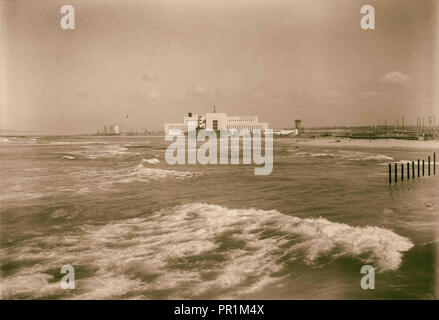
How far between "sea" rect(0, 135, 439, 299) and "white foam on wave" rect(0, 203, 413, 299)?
0.02 metres

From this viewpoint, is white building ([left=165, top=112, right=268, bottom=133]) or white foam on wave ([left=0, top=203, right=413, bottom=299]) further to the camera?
white building ([left=165, top=112, right=268, bottom=133])

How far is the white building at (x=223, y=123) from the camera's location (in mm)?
99062

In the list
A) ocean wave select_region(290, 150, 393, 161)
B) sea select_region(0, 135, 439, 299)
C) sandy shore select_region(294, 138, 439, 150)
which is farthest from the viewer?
sandy shore select_region(294, 138, 439, 150)

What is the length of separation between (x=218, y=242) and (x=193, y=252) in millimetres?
771

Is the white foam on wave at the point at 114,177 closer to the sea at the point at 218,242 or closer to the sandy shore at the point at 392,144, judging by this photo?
Answer: the sea at the point at 218,242

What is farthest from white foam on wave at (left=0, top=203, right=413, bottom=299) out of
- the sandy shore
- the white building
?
the white building

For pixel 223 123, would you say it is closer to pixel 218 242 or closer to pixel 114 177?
pixel 114 177

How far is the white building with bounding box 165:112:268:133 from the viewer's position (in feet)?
325

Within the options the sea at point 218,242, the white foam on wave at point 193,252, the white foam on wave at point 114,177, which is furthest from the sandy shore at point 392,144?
the white foam on wave at point 193,252

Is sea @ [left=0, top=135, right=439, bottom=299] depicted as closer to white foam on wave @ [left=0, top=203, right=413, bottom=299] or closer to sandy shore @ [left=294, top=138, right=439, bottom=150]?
white foam on wave @ [left=0, top=203, right=413, bottom=299]

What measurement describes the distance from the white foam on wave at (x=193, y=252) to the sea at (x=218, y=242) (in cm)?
2
